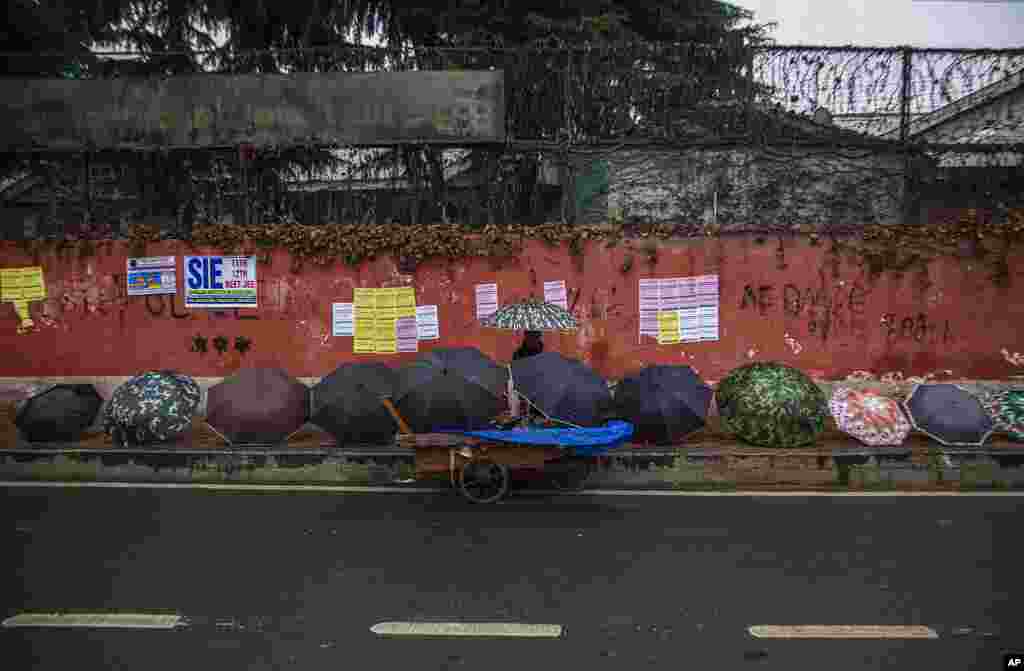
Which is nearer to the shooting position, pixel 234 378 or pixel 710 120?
pixel 234 378

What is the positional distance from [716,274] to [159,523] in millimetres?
8119

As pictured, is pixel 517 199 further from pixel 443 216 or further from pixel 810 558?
pixel 810 558

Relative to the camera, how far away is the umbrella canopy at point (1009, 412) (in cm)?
909

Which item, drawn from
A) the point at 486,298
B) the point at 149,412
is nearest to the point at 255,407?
the point at 149,412

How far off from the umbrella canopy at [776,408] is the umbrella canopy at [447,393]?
2.95m

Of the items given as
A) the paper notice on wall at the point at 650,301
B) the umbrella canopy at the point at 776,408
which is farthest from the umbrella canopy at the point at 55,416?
the umbrella canopy at the point at 776,408

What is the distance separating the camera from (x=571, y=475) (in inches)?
340

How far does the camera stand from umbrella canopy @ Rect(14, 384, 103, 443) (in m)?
9.48

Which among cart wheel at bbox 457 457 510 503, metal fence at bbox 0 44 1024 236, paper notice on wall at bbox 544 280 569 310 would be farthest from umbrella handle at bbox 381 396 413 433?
metal fence at bbox 0 44 1024 236

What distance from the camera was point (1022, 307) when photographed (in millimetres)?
11133

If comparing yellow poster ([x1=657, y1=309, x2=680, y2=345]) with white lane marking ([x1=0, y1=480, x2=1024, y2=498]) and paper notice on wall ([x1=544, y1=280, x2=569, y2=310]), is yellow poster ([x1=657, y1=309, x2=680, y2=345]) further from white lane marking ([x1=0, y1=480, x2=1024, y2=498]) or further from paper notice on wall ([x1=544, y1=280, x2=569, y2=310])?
white lane marking ([x1=0, y1=480, x2=1024, y2=498])

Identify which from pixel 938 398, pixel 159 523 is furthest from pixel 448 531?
pixel 938 398

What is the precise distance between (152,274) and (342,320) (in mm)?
3060

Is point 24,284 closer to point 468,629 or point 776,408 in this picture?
point 468,629
